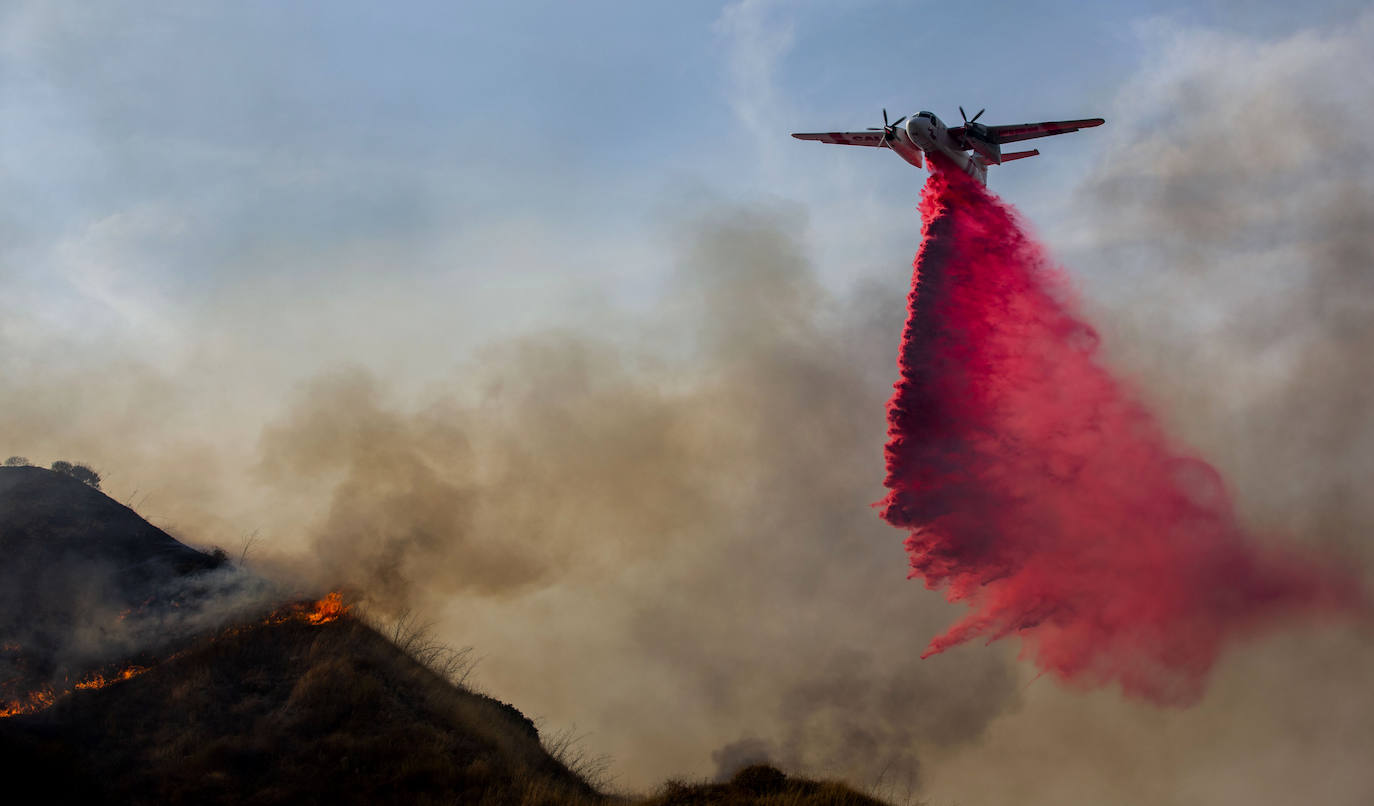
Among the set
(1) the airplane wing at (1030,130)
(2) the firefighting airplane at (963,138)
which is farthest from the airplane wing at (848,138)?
(1) the airplane wing at (1030,130)

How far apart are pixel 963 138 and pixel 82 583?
47481 millimetres

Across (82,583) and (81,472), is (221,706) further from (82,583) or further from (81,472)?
(81,472)

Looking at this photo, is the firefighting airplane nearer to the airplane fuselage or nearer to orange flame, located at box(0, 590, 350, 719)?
the airplane fuselage

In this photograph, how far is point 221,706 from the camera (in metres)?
28.4

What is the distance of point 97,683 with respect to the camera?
30844mm

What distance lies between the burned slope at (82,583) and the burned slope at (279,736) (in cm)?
502

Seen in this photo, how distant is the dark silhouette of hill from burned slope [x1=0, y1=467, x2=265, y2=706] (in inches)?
3.3

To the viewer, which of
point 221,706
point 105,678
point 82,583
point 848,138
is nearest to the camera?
point 221,706

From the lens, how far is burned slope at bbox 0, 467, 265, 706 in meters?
32.9

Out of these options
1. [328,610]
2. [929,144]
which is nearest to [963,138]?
[929,144]

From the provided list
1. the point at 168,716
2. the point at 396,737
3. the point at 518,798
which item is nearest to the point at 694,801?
the point at 518,798

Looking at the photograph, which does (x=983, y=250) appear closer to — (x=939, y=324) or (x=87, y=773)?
(x=939, y=324)

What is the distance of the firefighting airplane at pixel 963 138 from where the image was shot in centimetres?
3588

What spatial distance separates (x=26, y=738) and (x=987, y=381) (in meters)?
40.5
